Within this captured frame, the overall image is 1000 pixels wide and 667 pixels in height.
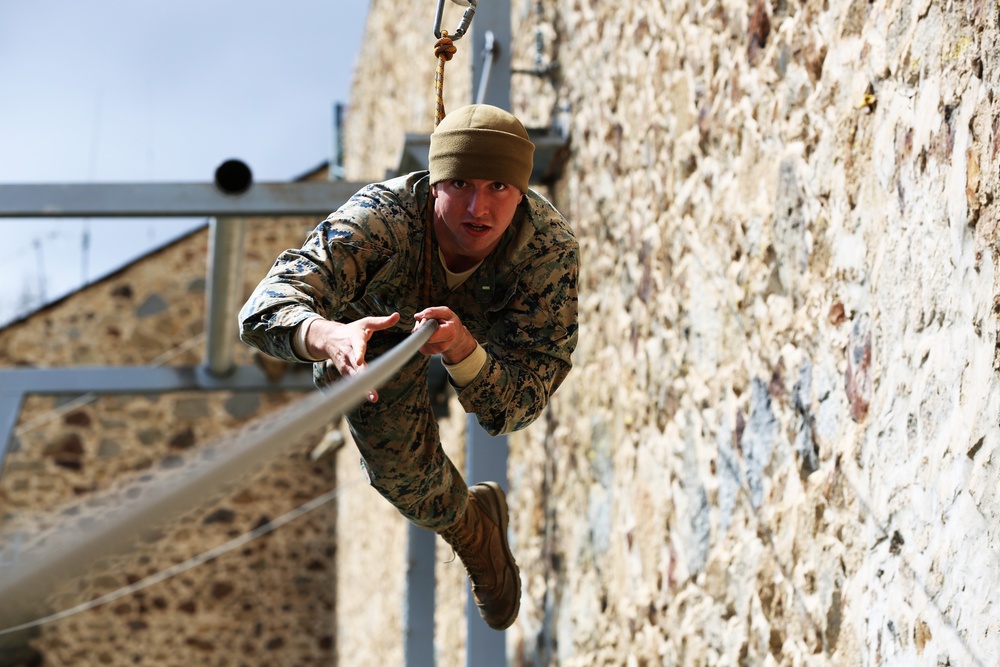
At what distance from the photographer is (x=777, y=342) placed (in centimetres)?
282

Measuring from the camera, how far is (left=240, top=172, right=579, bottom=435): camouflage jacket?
1907 millimetres

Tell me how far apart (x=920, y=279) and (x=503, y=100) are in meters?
2.36

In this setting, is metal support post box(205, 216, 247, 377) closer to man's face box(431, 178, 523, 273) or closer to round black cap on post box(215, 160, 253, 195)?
round black cap on post box(215, 160, 253, 195)

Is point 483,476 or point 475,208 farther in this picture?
point 483,476

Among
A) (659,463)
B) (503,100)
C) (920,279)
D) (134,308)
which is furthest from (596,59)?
(134,308)

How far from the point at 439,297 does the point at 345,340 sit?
513mm

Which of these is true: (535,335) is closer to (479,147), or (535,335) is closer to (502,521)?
(479,147)

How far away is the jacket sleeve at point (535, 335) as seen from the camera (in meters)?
1.98

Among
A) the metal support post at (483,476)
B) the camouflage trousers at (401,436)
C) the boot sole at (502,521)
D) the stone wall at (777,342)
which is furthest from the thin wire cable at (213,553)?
the camouflage trousers at (401,436)

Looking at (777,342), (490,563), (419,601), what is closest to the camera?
(490,563)

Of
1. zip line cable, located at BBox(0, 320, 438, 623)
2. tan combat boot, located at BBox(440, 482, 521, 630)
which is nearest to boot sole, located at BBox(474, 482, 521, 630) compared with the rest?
tan combat boot, located at BBox(440, 482, 521, 630)

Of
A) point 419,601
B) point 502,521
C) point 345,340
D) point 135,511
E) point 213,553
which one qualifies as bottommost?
point 213,553

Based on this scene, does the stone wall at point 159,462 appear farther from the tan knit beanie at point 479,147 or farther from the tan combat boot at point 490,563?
the tan knit beanie at point 479,147

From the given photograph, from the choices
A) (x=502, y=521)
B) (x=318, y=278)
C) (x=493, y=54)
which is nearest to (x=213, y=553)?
(x=493, y=54)
